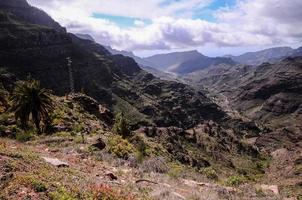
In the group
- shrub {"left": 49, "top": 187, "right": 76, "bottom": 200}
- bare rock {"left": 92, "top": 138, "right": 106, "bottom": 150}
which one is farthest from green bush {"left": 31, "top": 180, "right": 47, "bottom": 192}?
bare rock {"left": 92, "top": 138, "right": 106, "bottom": 150}

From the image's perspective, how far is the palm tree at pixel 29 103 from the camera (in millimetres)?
49156

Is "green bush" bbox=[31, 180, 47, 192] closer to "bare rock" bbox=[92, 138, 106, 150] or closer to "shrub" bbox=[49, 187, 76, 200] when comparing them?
"shrub" bbox=[49, 187, 76, 200]

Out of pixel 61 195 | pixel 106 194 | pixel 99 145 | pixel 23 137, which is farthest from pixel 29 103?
→ pixel 61 195

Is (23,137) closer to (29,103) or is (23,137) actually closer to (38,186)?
(29,103)

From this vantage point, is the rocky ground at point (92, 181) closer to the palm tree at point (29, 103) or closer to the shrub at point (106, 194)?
the shrub at point (106, 194)

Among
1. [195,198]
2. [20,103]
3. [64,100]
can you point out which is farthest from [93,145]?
[64,100]

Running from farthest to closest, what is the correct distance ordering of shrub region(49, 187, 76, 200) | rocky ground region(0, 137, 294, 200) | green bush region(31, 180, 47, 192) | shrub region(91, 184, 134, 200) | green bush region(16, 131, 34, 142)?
green bush region(16, 131, 34, 142)
shrub region(91, 184, 134, 200)
rocky ground region(0, 137, 294, 200)
green bush region(31, 180, 47, 192)
shrub region(49, 187, 76, 200)

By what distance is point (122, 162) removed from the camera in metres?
28.7

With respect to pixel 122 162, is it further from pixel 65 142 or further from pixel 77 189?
pixel 77 189

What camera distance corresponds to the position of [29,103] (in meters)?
49.5

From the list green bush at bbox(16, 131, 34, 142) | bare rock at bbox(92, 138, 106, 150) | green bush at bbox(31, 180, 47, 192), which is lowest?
green bush at bbox(16, 131, 34, 142)

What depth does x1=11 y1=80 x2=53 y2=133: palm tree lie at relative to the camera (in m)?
49.2

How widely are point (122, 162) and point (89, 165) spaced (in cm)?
392

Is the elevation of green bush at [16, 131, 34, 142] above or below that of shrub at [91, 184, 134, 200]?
below
